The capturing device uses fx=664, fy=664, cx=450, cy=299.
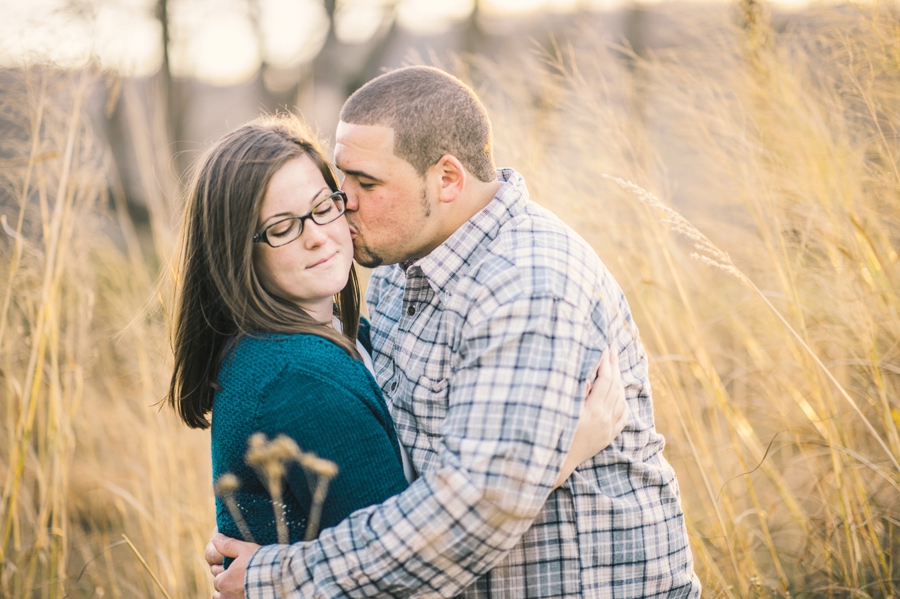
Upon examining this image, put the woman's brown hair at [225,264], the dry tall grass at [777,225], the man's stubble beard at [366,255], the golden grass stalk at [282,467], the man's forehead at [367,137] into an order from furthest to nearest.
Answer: the dry tall grass at [777,225] < the man's stubble beard at [366,255] < the man's forehead at [367,137] < the woman's brown hair at [225,264] < the golden grass stalk at [282,467]

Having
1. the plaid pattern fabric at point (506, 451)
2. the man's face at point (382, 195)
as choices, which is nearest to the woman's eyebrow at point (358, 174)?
the man's face at point (382, 195)

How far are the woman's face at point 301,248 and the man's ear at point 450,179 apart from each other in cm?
28

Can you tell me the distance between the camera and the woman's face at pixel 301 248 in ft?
5.36

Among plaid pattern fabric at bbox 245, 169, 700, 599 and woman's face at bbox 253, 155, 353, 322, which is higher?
woman's face at bbox 253, 155, 353, 322

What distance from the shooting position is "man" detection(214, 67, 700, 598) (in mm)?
1277

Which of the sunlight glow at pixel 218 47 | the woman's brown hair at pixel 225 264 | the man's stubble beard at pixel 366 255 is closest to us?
the woman's brown hair at pixel 225 264

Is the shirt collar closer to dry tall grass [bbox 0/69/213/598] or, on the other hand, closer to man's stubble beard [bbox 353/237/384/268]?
man's stubble beard [bbox 353/237/384/268]

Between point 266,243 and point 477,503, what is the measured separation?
824mm

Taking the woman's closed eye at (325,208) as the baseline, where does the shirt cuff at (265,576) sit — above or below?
below

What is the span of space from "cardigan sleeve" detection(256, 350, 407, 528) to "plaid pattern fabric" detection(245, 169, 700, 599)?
0.07 meters

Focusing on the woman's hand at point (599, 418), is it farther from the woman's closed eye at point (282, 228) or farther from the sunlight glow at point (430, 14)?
the sunlight glow at point (430, 14)

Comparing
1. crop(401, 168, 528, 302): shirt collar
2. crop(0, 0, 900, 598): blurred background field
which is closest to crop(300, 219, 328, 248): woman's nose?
crop(401, 168, 528, 302): shirt collar

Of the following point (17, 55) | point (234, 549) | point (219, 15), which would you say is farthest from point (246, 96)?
point (234, 549)

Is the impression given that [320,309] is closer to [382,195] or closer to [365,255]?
[365,255]
